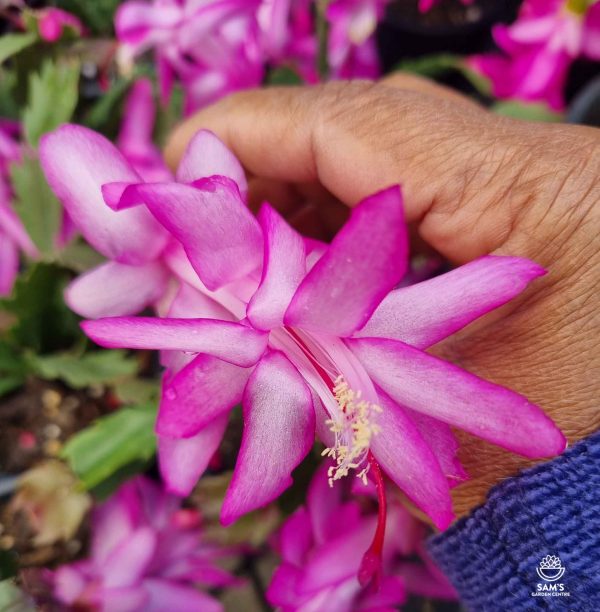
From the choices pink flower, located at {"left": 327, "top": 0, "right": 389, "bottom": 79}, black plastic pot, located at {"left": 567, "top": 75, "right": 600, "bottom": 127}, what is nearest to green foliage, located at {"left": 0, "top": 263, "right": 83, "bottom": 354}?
pink flower, located at {"left": 327, "top": 0, "right": 389, "bottom": 79}

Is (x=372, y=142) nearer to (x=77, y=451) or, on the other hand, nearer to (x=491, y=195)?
(x=491, y=195)

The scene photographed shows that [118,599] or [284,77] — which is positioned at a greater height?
[284,77]

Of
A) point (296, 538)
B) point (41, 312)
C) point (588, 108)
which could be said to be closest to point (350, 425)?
point (296, 538)

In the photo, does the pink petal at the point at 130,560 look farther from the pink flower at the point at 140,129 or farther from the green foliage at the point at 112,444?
the pink flower at the point at 140,129

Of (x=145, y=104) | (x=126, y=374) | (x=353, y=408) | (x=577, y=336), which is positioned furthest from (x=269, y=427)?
(x=145, y=104)

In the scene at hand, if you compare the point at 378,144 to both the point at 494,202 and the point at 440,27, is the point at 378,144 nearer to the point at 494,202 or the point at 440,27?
the point at 494,202

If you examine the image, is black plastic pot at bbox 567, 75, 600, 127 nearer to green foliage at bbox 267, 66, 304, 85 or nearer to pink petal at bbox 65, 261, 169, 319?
green foliage at bbox 267, 66, 304, 85
